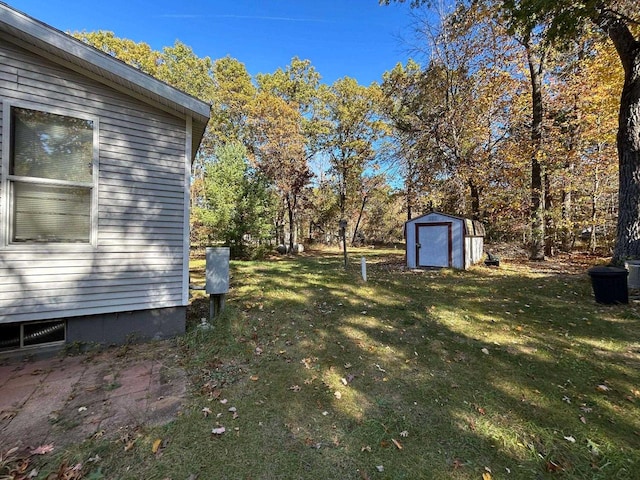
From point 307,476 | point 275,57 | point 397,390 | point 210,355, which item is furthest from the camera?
point 275,57

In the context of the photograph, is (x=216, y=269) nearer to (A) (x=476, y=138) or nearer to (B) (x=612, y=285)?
(B) (x=612, y=285)

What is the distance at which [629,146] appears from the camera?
6652 millimetres

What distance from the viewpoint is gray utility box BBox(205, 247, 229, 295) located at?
14.5ft

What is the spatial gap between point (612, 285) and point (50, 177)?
9.03 meters

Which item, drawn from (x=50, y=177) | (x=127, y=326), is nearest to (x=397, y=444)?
(x=127, y=326)

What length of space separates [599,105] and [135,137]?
1587cm

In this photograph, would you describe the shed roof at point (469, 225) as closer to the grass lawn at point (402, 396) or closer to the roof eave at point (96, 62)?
the grass lawn at point (402, 396)

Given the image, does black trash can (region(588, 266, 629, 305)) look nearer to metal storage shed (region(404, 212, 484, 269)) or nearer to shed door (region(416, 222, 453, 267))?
metal storage shed (region(404, 212, 484, 269))

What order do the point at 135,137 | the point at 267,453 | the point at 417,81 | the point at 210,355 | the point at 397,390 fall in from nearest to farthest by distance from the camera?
the point at 267,453, the point at 397,390, the point at 210,355, the point at 135,137, the point at 417,81

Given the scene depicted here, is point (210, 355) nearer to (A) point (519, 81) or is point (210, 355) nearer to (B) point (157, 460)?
(B) point (157, 460)

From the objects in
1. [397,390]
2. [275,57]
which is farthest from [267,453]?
[275,57]

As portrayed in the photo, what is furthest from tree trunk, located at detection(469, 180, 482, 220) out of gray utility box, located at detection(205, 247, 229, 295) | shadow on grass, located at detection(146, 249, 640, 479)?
gray utility box, located at detection(205, 247, 229, 295)

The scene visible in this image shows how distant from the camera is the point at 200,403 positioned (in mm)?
2695

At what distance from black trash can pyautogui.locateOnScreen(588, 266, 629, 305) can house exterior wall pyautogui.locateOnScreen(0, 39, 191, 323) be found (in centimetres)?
735
